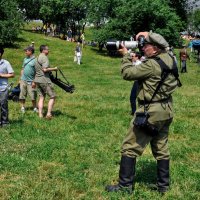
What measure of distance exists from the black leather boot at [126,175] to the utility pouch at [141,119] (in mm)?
526

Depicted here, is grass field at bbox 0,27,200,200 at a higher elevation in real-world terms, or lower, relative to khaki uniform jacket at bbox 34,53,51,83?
lower

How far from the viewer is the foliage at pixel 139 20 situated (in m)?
42.2

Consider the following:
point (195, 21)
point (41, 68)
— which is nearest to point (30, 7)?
point (195, 21)

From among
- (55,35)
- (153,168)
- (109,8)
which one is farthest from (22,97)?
(55,35)

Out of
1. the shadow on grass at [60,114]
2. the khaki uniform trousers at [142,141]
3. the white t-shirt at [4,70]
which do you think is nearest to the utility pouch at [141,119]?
the khaki uniform trousers at [142,141]

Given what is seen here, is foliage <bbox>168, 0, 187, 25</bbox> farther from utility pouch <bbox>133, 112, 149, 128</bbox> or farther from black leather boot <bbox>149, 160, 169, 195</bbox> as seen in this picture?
utility pouch <bbox>133, 112, 149, 128</bbox>

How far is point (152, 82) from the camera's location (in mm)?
5855

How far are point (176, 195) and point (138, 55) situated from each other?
2098 millimetres

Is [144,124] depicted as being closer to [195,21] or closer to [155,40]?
[155,40]

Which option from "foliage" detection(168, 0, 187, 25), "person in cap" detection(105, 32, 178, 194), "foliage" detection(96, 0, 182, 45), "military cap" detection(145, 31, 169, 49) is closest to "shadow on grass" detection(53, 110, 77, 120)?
"person in cap" detection(105, 32, 178, 194)

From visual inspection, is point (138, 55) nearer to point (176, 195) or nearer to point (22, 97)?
point (176, 195)

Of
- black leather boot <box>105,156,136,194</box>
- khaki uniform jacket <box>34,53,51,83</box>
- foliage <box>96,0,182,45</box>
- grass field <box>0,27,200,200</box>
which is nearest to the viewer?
black leather boot <box>105,156,136,194</box>

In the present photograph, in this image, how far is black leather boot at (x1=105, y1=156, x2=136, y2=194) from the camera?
20.1ft

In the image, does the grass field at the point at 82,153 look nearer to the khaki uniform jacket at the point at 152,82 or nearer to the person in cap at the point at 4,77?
the person in cap at the point at 4,77
